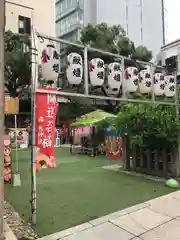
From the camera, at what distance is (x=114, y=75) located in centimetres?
602

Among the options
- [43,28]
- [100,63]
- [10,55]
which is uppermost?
[43,28]

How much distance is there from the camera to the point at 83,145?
13953 millimetres

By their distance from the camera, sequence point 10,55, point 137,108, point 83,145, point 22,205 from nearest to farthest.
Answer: point 22,205
point 137,108
point 83,145
point 10,55

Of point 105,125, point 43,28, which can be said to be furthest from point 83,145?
point 43,28

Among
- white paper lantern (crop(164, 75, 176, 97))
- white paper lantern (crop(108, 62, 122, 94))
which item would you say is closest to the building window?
white paper lantern (crop(164, 75, 176, 97))

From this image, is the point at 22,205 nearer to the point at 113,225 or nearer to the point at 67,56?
the point at 113,225

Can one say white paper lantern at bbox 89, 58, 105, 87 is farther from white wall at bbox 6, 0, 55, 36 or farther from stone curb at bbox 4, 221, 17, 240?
white wall at bbox 6, 0, 55, 36

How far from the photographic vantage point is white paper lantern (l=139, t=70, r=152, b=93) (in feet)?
22.6

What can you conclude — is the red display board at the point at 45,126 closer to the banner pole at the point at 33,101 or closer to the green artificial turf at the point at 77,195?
the banner pole at the point at 33,101

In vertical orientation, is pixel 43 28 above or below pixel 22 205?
above

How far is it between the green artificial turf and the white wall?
19914mm

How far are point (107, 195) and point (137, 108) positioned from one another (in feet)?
10.7

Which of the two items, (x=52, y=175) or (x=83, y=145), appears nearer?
(x=52, y=175)

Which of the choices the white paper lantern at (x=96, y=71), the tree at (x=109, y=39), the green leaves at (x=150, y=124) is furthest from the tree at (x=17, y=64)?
the white paper lantern at (x=96, y=71)
